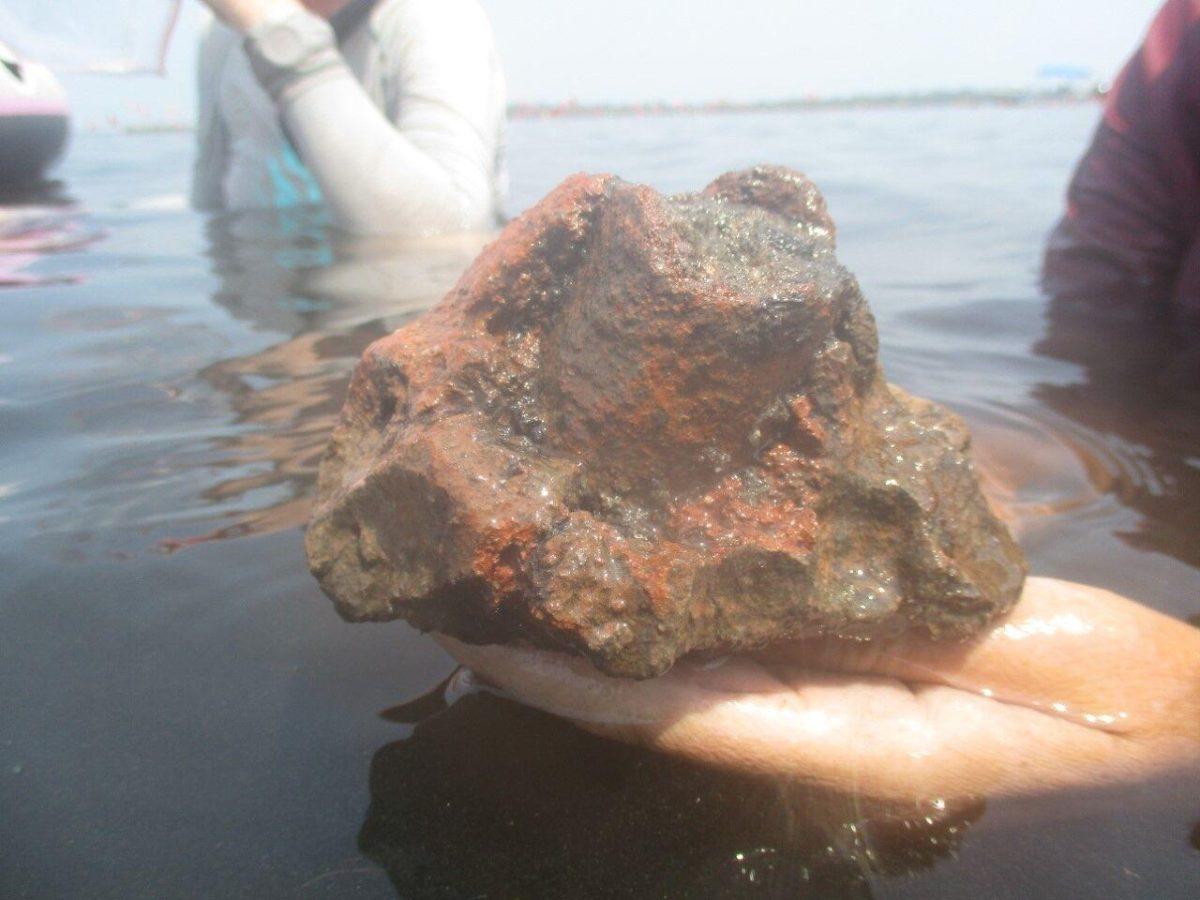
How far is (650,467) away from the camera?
1.42 meters

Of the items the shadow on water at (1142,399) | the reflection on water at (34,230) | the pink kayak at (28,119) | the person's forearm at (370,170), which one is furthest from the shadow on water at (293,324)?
the pink kayak at (28,119)

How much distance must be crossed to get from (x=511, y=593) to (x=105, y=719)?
2.56 feet

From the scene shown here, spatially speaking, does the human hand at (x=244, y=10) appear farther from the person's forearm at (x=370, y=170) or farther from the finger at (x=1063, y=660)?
the finger at (x=1063, y=660)

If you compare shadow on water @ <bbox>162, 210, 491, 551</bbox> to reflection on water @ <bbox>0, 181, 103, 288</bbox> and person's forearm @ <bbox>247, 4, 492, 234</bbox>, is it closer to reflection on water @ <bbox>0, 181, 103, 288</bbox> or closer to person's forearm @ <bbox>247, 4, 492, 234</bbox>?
person's forearm @ <bbox>247, 4, 492, 234</bbox>

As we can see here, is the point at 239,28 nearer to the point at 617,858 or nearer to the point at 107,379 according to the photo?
the point at 107,379

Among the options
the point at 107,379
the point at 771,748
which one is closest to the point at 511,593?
the point at 771,748

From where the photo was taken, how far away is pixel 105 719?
1.46 metres

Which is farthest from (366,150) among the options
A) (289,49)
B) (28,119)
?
(28,119)

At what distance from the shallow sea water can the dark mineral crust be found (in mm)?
229

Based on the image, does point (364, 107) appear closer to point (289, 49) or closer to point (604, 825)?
point (289, 49)

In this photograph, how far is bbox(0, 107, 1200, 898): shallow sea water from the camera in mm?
1242

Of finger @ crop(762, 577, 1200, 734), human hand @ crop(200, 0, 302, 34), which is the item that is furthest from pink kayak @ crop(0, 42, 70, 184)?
finger @ crop(762, 577, 1200, 734)

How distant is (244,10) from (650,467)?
11.4ft

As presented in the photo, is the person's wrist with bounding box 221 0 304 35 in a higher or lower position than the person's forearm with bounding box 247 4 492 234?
higher
